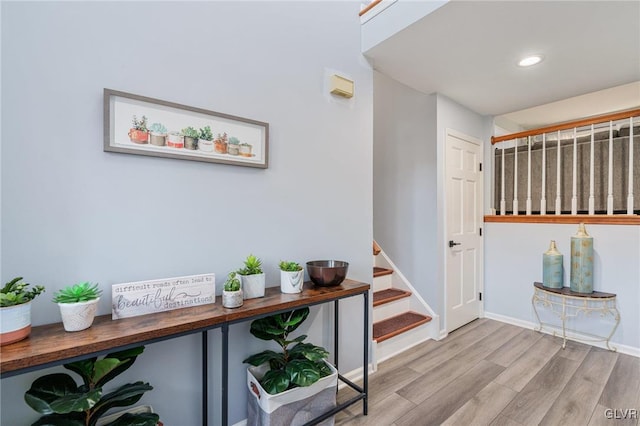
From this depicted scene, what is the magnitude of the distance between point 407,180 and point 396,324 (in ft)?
4.75

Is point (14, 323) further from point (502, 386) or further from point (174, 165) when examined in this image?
point (502, 386)

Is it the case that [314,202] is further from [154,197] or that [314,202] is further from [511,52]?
[511,52]

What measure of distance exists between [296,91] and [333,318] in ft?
4.99

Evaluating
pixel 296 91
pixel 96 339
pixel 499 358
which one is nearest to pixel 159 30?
pixel 296 91

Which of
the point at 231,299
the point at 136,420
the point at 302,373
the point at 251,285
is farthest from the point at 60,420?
the point at 302,373

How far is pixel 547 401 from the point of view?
1859 millimetres

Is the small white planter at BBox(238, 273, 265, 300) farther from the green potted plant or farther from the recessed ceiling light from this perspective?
the recessed ceiling light

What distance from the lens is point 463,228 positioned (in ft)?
10.1

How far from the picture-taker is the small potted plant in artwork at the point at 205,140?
143 cm

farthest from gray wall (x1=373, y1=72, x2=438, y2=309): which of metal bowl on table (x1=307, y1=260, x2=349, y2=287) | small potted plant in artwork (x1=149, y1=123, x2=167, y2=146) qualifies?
small potted plant in artwork (x1=149, y1=123, x2=167, y2=146)

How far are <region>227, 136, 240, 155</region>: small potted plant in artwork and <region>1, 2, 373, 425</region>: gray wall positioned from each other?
0.32ft

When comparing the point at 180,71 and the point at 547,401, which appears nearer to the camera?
the point at 180,71

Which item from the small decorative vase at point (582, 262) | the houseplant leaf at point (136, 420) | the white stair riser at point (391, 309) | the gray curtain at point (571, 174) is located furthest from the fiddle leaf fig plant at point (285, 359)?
the gray curtain at point (571, 174)

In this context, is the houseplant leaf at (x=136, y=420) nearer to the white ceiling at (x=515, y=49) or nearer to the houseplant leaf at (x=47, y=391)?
the houseplant leaf at (x=47, y=391)
